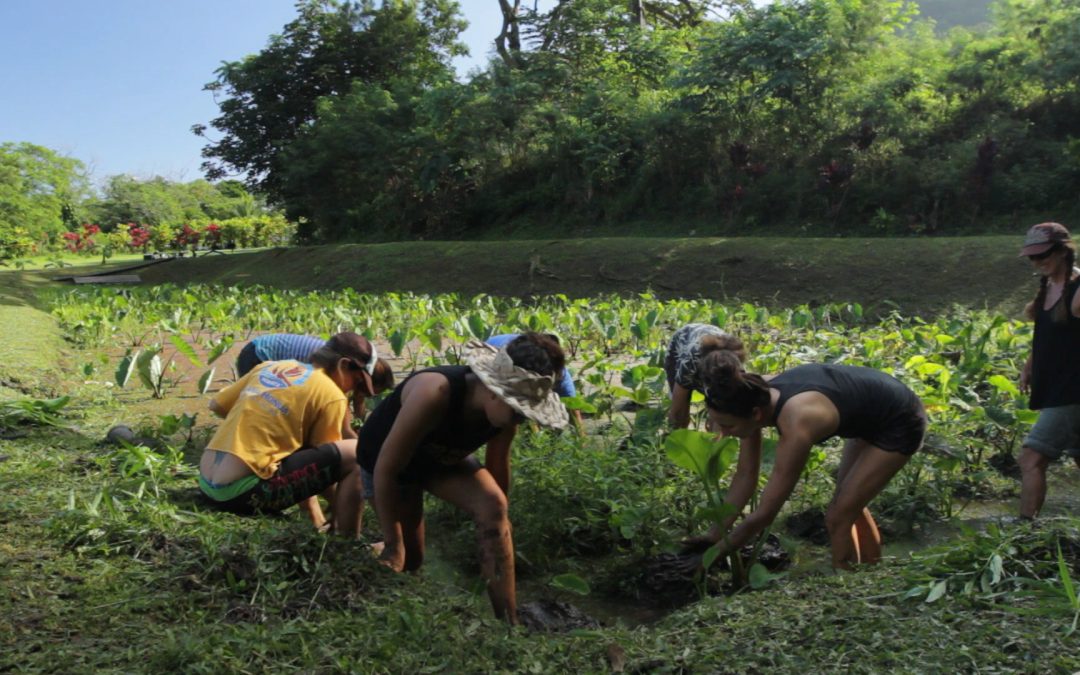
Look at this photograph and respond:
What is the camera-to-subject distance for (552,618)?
329 cm

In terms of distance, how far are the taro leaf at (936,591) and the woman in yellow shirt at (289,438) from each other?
2.17 metres

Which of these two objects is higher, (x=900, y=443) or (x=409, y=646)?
(x=900, y=443)

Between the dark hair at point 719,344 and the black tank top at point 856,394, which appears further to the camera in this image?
the dark hair at point 719,344

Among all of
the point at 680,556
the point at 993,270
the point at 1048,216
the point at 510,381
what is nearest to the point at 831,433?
the point at 680,556

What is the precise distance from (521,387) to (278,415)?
1.40 meters

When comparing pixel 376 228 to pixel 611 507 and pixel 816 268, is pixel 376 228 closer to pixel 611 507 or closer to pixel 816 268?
pixel 816 268

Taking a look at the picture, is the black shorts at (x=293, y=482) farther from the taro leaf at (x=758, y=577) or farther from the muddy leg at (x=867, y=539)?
the muddy leg at (x=867, y=539)

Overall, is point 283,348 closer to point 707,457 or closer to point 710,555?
point 707,457

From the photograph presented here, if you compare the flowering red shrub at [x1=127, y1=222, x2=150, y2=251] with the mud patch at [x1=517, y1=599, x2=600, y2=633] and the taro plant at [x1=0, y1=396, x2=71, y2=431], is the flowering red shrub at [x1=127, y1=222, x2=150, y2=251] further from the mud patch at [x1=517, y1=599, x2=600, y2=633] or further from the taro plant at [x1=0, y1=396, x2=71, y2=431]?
the mud patch at [x1=517, y1=599, x2=600, y2=633]

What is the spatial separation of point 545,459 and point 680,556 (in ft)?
3.25

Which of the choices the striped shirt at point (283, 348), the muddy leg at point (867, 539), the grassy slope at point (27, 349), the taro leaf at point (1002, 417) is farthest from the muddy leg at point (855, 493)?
the grassy slope at point (27, 349)

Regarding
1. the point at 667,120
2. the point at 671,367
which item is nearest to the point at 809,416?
the point at 671,367

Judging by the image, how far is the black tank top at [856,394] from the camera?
318cm

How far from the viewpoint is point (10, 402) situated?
549cm
